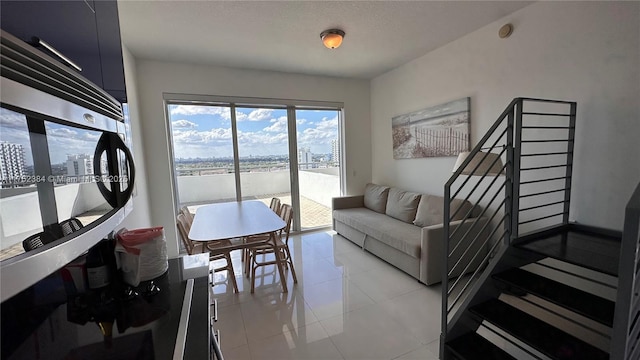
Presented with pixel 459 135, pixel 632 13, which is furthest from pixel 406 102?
pixel 632 13

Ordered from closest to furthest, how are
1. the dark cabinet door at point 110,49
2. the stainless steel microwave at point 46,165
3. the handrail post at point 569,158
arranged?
the stainless steel microwave at point 46,165 < the dark cabinet door at point 110,49 < the handrail post at point 569,158

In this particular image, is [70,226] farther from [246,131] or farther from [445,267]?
[246,131]

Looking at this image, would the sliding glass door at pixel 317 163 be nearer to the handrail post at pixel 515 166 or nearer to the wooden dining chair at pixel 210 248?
the wooden dining chair at pixel 210 248

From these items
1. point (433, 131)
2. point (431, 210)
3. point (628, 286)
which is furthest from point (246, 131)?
point (628, 286)

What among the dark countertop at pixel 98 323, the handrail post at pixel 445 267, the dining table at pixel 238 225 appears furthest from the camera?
the dining table at pixel 238 225

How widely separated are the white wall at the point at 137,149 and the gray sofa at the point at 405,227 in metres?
2.72

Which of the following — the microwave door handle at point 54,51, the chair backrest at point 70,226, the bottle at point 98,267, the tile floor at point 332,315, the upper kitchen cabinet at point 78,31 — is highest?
the upper kitchen cabinet at point 78,31

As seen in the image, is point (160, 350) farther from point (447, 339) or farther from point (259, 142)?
point (259, 142)

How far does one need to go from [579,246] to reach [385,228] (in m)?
1.82

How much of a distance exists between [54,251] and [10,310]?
397mm

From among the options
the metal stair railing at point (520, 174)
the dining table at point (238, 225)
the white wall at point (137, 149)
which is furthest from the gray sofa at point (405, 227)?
the white wall at point (137, 149)

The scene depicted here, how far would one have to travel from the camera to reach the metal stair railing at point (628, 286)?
1056mm

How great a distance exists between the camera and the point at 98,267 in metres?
1.05

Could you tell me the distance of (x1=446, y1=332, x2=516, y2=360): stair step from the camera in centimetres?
166
